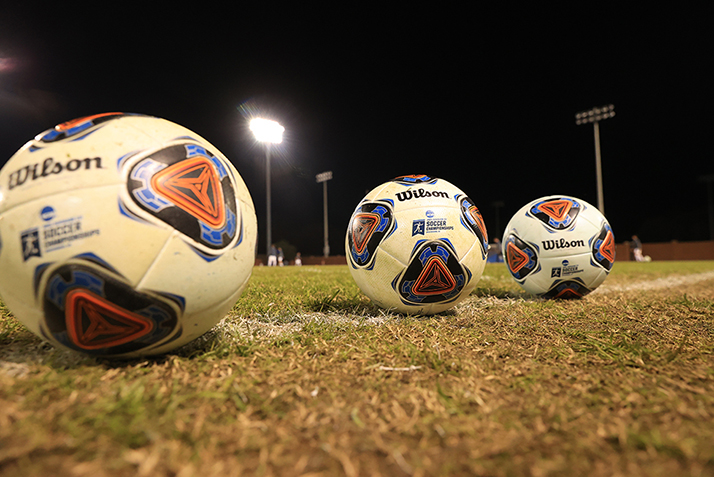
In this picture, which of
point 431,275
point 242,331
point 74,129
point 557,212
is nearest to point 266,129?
point 557,212

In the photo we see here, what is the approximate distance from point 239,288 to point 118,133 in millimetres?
1151

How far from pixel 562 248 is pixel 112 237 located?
4931 millimetres

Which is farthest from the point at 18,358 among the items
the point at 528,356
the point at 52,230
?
the point at 528,356

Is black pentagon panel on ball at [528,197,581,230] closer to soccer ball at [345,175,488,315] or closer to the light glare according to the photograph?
soccer ball at [345,175,488,315]

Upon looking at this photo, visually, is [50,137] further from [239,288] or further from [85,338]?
[239,288]

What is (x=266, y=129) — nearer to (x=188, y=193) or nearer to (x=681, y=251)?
(x=188, y=193)

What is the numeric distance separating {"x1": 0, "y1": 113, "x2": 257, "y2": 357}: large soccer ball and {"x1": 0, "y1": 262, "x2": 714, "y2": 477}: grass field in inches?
10.8

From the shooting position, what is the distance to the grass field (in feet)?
4.10

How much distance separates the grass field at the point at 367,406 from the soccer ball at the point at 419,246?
26.1 inches

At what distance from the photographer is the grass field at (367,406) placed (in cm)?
125

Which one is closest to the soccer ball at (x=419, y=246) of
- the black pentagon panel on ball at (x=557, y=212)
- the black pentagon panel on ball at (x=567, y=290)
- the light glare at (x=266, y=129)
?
the black pentagon panel on ball at (x=557, y=212)

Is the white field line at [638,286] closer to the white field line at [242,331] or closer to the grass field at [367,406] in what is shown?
the white field line at [242,331]

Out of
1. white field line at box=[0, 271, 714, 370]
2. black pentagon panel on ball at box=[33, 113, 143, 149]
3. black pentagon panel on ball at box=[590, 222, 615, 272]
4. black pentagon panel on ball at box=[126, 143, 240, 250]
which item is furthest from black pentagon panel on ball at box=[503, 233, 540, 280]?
black pentagon panel on ball at box=[33, 113, 143, 149]

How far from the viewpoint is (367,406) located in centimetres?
166
